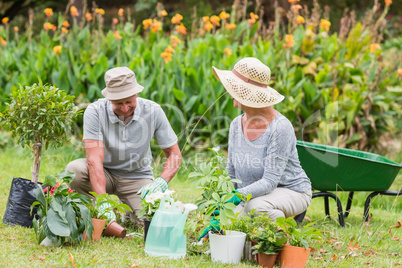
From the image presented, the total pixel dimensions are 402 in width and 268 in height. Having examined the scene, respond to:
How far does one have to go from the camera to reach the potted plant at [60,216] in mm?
2672

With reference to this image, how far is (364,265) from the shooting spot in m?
2.88

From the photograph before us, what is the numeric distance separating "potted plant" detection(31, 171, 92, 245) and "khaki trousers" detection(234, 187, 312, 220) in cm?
93

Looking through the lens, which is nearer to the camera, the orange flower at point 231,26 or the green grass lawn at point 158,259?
the green grass lawn at point 158,259

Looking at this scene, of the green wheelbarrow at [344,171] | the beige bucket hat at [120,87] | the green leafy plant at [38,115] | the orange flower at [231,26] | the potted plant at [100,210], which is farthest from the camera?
the orange flower at [231,26]

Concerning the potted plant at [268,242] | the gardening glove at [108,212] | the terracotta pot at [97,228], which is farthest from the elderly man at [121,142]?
the potted plant at [268,242]

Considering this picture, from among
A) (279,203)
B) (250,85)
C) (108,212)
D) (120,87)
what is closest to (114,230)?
(108,212)

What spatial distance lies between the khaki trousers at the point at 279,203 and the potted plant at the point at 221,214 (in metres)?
0.21

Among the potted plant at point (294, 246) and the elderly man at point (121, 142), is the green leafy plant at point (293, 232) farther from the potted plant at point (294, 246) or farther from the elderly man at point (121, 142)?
the elderly man at point (121, 142)

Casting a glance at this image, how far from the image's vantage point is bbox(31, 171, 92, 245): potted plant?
267 centimetres

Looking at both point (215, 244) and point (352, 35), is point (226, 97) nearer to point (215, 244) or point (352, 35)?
point (352, 35)

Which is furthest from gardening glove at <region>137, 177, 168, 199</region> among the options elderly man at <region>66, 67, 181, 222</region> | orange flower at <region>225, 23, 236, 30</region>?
orange flower at <region>225, 23, 236, 30</region>

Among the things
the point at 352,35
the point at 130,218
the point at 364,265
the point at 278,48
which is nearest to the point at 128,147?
the point at 130,218

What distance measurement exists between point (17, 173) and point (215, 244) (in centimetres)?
305

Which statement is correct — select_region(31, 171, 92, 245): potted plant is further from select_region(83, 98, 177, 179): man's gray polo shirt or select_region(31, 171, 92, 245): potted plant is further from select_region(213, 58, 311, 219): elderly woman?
select_region(213, 58, 311, 219): elderly woman
